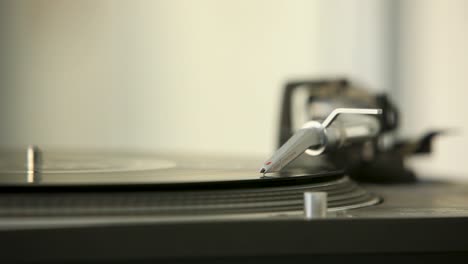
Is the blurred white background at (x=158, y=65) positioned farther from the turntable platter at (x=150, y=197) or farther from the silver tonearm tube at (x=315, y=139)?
the turntable platter at (x=150, y=197)

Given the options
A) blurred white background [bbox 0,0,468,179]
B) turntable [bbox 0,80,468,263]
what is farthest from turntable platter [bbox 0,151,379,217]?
blurred white background [bbox 0,0,468,179]

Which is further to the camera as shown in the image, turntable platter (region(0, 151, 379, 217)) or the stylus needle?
the stylus needle

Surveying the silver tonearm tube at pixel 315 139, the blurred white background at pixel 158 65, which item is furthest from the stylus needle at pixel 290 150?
the blurred white background at pixel 158 65

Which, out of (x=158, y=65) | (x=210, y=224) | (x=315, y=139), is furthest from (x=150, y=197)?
(x=158, y=65)

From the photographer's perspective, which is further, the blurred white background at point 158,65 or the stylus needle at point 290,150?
the blurred white background at point 158,65

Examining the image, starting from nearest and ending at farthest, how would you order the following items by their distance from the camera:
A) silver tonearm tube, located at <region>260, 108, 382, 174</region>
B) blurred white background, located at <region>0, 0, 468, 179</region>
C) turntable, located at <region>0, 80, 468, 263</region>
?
turntable, located at <region>0, 80, 468, 263</region> < silver tonearm tube, located at <region>260, 108, 382, 174</region> < blurred white background, located at <region>0, 0, 468, 179</region>

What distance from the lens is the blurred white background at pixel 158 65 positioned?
6.10 feet

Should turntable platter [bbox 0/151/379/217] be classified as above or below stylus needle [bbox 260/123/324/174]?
below

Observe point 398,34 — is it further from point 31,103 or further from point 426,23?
point 31,103

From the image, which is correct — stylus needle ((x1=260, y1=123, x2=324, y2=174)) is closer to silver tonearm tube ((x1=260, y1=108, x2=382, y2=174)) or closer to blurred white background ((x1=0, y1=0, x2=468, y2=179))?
silver tonearm tube ((x1=260, y1=108, x2=382, y2=174))

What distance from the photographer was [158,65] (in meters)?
1.87

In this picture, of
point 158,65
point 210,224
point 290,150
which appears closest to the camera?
point 210,224

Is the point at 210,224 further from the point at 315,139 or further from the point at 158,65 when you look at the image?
the point at 158,65

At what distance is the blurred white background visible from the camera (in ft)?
6.10
